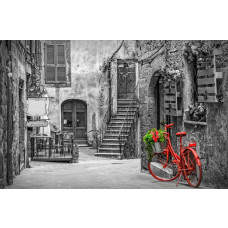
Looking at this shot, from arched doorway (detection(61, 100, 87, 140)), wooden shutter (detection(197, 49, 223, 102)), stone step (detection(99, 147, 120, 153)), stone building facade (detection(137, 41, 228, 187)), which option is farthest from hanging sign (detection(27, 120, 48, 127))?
wooden shutter (detection(197, 49, 223, 102))

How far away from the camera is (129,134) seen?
1007 centimetres

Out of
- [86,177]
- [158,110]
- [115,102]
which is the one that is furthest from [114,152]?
[86,177]

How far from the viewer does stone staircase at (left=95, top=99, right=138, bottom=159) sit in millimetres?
9924

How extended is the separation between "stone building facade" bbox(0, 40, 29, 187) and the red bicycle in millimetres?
2298

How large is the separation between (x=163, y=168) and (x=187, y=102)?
113 centimetres

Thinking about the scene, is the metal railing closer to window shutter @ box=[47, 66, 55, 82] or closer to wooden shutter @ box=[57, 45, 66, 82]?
wooden shutter @ box=[57, 45, 66, 82]

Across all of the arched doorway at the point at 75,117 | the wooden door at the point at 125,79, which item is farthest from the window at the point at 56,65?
the wooden door at the point at 125,79

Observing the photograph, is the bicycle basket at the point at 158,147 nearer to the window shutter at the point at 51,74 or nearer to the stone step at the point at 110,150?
the window shutter at the point at 51,74

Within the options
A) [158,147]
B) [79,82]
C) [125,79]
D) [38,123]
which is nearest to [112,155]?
[125,79]

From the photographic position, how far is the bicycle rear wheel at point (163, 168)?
6.30 m

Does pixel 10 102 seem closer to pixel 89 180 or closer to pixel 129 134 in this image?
pixel 89 180

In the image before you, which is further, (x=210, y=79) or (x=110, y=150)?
(x=110, y=150)

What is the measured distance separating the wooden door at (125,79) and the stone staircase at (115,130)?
9.2 inches

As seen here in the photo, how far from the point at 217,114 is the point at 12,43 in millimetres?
3330
